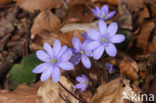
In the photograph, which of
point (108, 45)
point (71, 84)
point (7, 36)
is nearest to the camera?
A: point (108, 45)

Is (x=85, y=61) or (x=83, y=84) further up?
(x=85, y=61)

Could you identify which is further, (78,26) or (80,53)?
(78,26)

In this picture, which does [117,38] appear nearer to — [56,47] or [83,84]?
[56,47]

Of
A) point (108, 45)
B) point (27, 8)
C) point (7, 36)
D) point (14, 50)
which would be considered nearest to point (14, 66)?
point (14, 50)

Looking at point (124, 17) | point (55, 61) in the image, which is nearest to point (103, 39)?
point (55, 61)

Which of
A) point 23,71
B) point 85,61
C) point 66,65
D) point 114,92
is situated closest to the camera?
point 66,65

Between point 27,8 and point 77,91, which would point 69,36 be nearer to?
point 77,91
